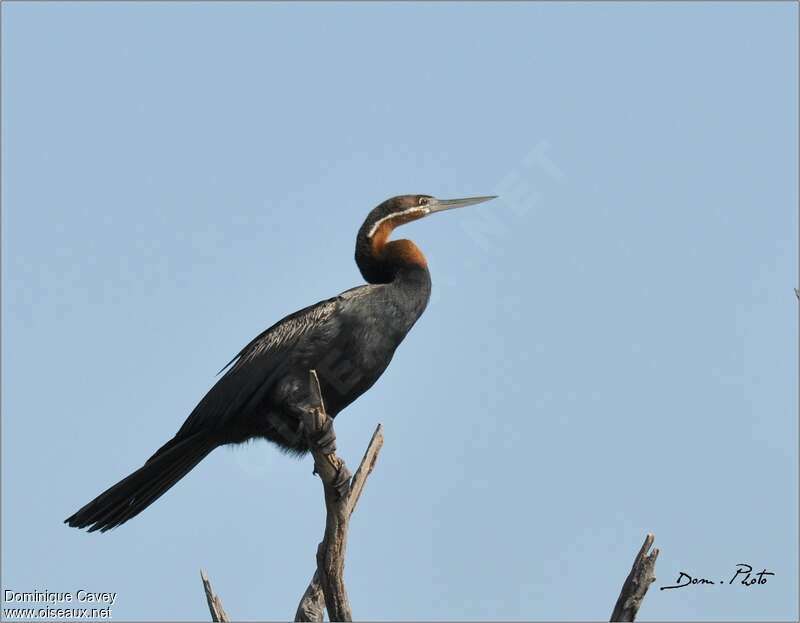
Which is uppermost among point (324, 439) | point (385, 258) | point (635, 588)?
point (385, 258)

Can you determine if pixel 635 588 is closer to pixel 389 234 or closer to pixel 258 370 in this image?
pixel 258 370

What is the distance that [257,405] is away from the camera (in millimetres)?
8789

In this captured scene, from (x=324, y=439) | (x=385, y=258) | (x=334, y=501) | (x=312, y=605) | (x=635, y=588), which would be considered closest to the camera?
(x=635, y=588)

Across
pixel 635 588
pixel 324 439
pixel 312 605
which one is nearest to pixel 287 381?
pixel 324 439

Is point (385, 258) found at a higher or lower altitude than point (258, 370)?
higher

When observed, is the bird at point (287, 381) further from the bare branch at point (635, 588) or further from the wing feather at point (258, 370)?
the bare branch at point (635, 588)

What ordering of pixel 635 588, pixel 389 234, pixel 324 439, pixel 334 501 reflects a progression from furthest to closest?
pixel 389 234
pixel 324 439
pixel 334 501
pixel 635 588

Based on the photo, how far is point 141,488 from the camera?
894cm

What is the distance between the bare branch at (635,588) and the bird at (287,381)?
9.19ft

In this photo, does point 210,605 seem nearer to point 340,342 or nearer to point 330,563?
point 330,563

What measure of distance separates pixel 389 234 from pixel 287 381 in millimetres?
2022

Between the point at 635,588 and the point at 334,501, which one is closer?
the point at 635,588

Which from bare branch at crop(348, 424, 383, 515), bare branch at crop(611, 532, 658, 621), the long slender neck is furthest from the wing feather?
bare branch at crop(611, 532, 658, 621)

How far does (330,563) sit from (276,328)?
2.40 metres
